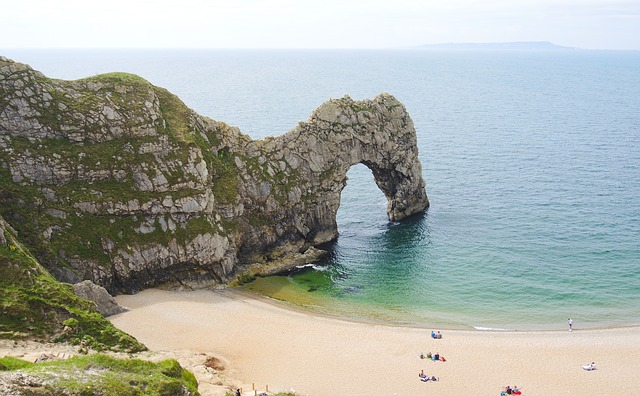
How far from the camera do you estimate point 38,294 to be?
40.6 meters

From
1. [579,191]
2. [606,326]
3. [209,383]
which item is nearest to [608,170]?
[579,191]

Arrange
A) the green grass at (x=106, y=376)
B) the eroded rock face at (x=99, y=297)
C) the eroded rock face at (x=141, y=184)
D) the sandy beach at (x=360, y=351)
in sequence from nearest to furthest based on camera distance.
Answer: the green grass at (x=106, y=376)
the sandy beach at (x=360, y=351)
the eroded rock face at (x=99, y=297)
the eroded rock face at (x=141, y=184)

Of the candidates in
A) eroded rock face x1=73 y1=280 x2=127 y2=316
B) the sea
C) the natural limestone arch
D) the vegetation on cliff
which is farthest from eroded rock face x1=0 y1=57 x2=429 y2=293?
the vegetation on cliff

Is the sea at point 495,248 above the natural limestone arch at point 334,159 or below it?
below

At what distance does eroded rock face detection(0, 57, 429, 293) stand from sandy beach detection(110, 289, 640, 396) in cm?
443

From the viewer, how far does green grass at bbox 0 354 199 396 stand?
92.0ft

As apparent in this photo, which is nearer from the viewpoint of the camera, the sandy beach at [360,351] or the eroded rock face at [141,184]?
the sandy beach at [360,351]

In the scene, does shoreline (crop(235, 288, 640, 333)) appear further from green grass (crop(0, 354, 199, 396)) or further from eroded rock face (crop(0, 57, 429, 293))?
green grass (crop(0, 354, 199, 396))

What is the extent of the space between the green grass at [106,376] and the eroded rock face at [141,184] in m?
21.5

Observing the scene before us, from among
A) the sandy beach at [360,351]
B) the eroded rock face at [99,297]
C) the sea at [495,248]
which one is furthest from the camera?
the sea at [495,248]

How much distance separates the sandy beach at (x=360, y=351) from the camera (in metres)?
42.7

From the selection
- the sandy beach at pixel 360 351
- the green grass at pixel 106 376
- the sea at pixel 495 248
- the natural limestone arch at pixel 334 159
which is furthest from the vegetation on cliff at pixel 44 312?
the natural limestone arch at pixel 334 159

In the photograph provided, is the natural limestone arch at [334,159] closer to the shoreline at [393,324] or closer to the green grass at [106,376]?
the shoreline at [393,324]

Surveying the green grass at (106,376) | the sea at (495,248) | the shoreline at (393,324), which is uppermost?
the green grass at (106,376)
